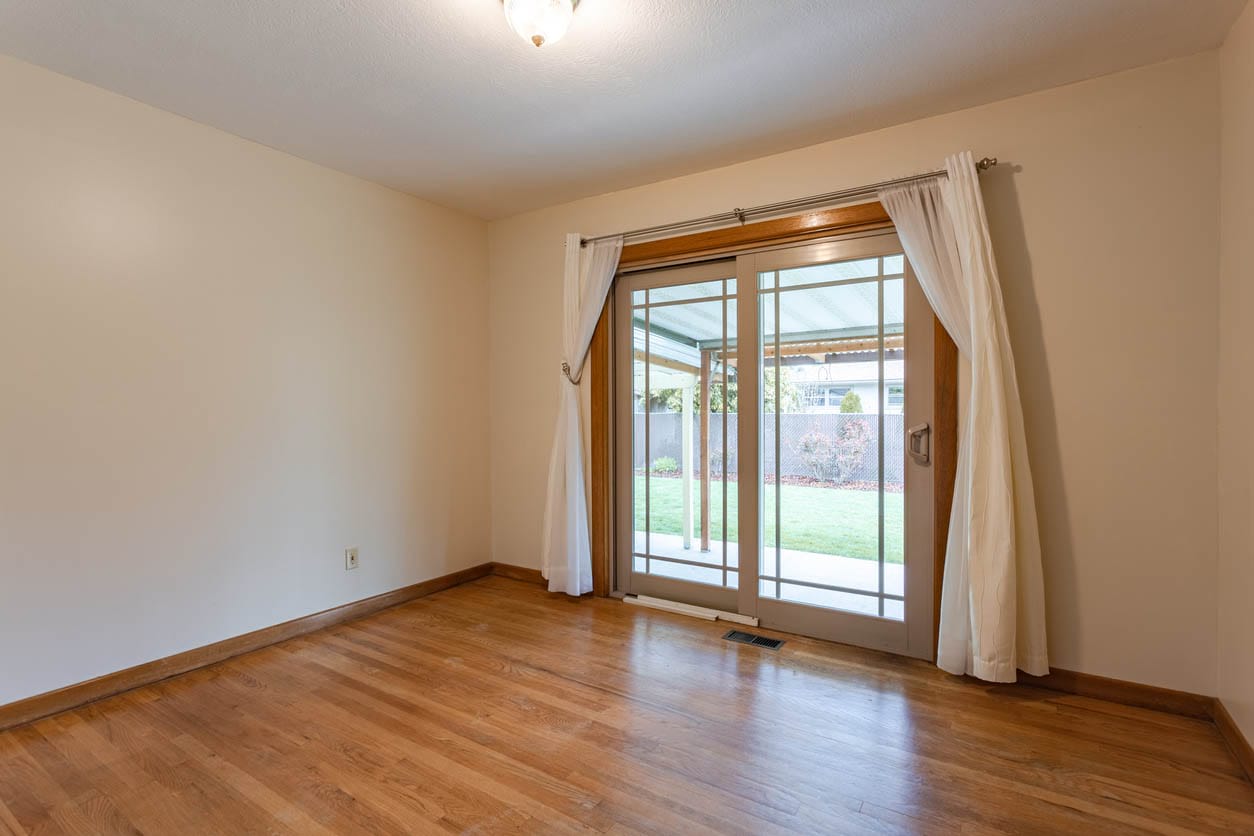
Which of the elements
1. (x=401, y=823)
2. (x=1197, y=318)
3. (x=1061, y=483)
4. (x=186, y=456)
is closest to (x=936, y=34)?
(x=1197, y=318)

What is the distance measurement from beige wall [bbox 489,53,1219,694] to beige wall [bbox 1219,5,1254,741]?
0.22ft

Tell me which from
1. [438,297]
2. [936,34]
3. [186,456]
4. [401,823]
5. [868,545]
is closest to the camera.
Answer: [401,823]

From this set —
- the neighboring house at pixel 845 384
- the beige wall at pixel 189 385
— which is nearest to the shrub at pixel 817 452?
the neighboring house at pixel 845 384

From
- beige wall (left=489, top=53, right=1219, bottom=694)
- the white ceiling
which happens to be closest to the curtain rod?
beige wall (left=489, top=53, right=1219, bottom=694)

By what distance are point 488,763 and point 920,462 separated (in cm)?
224

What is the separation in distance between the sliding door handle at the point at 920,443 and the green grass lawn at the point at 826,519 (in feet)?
0.72

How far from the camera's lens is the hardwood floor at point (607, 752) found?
1688 mm

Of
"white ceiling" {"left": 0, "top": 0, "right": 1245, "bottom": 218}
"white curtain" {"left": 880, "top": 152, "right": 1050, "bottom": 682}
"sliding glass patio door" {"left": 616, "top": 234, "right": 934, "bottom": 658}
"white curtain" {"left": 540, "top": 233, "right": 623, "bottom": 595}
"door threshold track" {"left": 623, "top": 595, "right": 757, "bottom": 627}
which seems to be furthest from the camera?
"white curtain" {"left": 540, "top": 233, "right": 623, "bottom": 595}

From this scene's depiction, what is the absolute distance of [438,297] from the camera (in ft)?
12.9

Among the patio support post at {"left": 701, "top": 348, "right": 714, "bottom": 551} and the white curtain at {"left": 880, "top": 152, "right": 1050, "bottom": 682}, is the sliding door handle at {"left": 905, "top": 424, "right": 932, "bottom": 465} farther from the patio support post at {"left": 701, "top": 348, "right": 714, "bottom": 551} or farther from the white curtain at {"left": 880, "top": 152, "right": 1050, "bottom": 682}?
the patio support post at {"left": 701, "top": 348, "right": 714, "bottom": 551}

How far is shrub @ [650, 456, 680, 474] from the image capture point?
3543 millimetres

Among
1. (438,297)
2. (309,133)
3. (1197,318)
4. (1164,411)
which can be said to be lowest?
(1164,411)

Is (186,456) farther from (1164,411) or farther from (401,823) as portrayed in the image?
(1164,411)

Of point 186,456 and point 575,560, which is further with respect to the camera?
point 575,560
